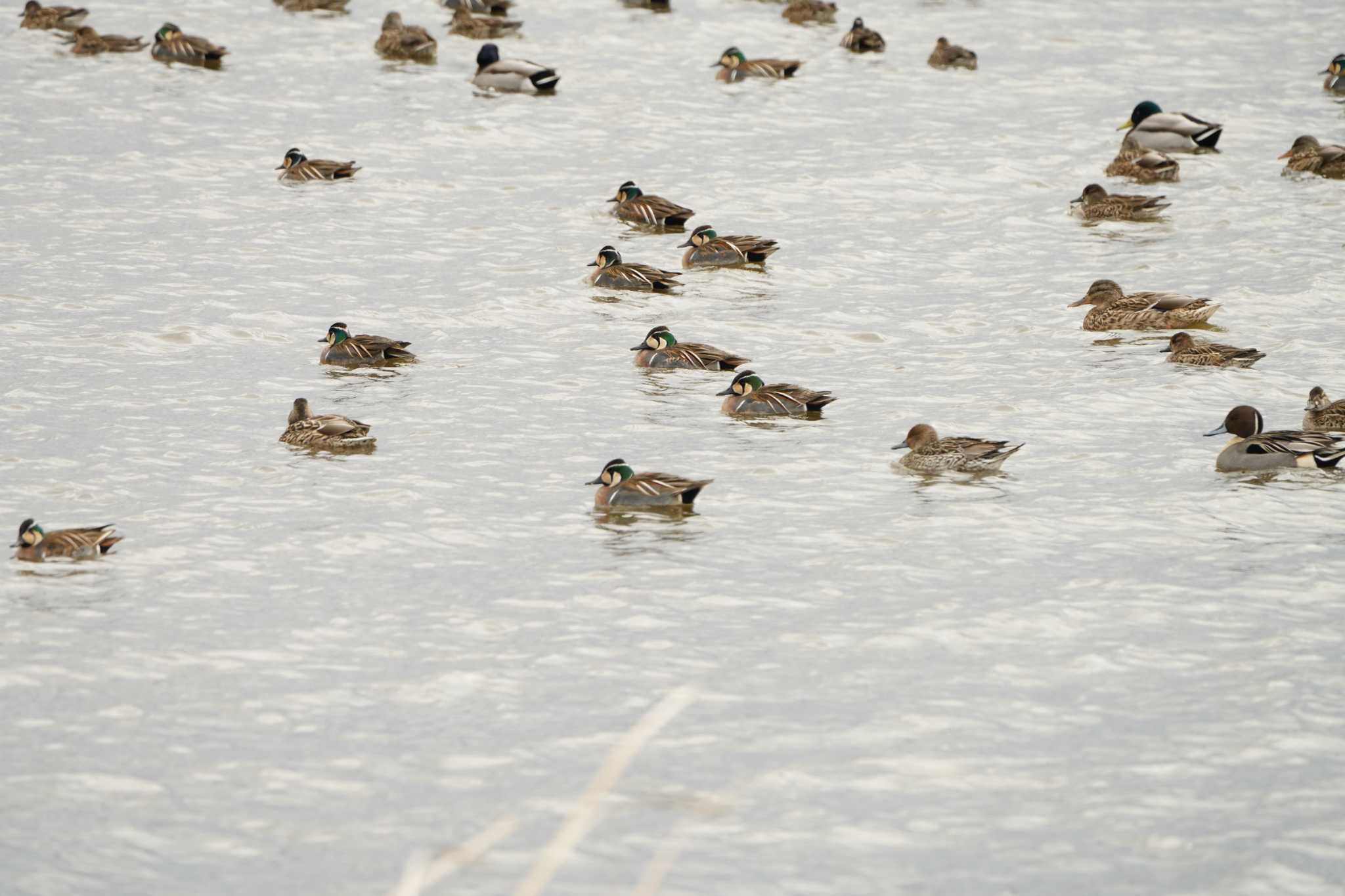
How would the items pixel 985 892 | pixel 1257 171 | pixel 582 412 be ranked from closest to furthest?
pixel 985 892 → pixel 582 412 → pixel 1257 171

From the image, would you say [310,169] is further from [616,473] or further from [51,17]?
[616,473]

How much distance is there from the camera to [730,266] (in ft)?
71.3

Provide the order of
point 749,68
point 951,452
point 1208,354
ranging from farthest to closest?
1. point 749,68
2. point 1208,354
3. point 951,452

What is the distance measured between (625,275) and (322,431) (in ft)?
21.4

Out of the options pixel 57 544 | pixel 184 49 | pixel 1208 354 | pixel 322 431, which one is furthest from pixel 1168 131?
pixel 57 544

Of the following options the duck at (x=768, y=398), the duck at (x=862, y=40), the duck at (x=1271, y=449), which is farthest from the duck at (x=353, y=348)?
the duck at (x=862, y=40)

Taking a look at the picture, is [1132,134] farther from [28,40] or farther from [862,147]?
[28,40]

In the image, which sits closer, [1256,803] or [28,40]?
[1256,803]

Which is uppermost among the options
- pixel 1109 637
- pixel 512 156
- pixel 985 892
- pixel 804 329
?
pixel 512 156

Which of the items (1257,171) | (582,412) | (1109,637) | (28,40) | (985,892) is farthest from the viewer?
(28,40)

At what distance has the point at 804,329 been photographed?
19.3m

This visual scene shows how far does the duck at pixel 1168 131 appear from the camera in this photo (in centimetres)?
2712

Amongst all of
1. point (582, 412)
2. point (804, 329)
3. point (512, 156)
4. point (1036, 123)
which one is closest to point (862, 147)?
point (1036, 123)

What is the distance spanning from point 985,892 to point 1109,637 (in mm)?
3462
